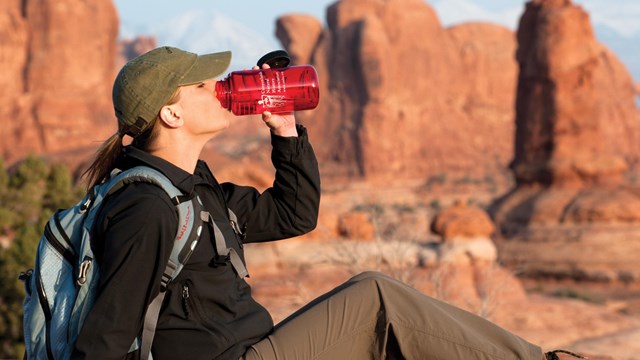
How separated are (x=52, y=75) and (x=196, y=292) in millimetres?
36885

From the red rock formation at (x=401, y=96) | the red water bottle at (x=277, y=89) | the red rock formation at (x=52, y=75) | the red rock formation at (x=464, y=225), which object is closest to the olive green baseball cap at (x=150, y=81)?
the red water bottle at (x=277, y=89)

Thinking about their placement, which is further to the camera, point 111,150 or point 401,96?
point 401,96

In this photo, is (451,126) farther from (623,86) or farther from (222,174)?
(222,174)

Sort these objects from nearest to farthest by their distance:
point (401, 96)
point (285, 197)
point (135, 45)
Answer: point (285, 197)
point (401, 96)
point (135, 45)

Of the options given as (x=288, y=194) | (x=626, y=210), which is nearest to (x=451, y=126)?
(x=626, y=210)

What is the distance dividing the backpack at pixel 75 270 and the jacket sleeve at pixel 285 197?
47cm

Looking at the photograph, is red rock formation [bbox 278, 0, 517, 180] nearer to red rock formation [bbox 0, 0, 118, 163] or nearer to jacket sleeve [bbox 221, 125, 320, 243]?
red rock formation [bbox 0, 0, 118, 163]

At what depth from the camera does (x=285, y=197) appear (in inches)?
99.7

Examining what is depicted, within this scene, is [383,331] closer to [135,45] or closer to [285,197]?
[285,197]

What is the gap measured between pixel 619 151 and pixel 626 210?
40.3 meters

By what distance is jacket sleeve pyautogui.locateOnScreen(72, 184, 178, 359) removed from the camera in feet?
5.98

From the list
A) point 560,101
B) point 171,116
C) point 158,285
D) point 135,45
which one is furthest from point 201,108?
point 135,45

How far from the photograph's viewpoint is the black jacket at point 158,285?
1.84m

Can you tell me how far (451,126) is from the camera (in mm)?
57750
